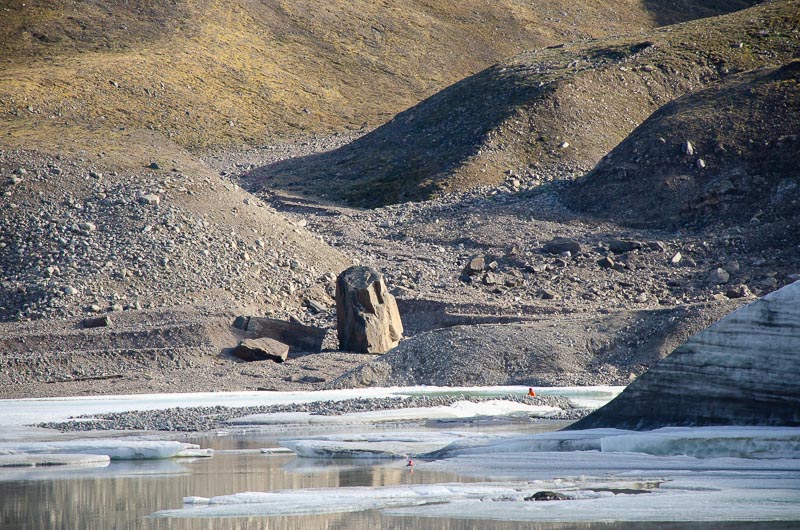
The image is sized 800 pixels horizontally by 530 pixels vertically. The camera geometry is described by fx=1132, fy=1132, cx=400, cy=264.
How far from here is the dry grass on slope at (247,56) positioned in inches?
2234

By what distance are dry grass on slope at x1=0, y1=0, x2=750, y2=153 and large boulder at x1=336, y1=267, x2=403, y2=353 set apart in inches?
1081

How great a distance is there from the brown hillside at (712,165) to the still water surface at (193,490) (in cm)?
2599

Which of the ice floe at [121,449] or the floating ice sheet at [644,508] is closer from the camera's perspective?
the floating ice sheet at [644,508]

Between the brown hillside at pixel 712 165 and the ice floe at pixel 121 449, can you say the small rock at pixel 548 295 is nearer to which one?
the brown hillside at pixel 712 165

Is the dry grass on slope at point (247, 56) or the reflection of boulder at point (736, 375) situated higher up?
the dry grass on slope at point (247, 56)

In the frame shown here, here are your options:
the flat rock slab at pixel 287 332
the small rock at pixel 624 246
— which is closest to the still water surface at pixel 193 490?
the flat rock slab at pixel 287 332

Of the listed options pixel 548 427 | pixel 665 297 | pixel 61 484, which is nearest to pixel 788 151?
pixel 665 297

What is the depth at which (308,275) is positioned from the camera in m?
29.8

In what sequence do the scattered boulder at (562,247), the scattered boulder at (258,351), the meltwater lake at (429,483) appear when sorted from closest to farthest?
the meltwater lake at (429,483) → the scattered boulder at (258,351) → the scattered boulder at (562,247)

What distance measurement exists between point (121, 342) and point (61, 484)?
13.4 m

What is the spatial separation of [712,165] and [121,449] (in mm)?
29811

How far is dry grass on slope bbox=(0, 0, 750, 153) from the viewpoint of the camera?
186 feet

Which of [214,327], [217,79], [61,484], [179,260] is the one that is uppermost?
[217,79]

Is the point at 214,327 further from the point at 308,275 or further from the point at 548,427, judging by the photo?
the point at 548,427
